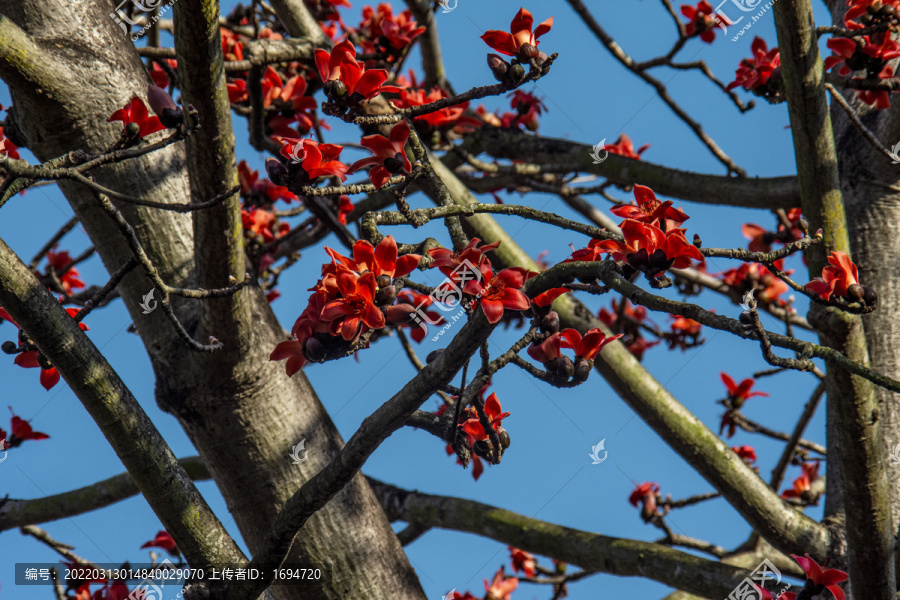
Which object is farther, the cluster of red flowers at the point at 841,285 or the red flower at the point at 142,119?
the cluster of red flowers at the point at 841,285

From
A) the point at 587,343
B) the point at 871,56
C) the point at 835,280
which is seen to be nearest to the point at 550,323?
the point at 587,343

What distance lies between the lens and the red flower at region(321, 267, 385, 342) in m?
1.30

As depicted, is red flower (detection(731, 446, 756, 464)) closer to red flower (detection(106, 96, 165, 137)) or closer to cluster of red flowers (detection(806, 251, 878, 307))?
cluster of red flowers (detection(806, 251, 878, 307))

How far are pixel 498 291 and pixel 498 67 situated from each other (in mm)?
540

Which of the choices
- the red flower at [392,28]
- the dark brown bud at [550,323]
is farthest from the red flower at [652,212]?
the red flower at [392,28]

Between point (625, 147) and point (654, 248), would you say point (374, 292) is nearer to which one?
point (654, 248)

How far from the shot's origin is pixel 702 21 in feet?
12.6

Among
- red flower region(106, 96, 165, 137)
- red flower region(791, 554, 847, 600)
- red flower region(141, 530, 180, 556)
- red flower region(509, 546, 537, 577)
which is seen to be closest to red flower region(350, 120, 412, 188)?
red flower region(106, 96, 165, 137)

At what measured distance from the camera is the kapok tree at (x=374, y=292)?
4.45 ft

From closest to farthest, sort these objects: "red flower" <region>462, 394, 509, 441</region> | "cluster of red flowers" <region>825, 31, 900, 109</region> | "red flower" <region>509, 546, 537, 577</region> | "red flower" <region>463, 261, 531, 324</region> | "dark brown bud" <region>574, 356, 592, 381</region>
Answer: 1. "red flower" <region>463, 261, 531, 324</region>
2. "dark brown bud" <region>574, 356, 592, 381</region>
3. "red flower" <region>462, 394, 509, 441</region>
4. "cluster of red flowers" <region>825, 31, 900, 109</region>
5. "red flower" <region>509, 546, 537, 577</region>

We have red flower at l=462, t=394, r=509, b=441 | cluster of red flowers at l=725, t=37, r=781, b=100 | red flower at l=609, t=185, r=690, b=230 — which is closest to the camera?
red flower at l=609, t=185, r=690, b=230

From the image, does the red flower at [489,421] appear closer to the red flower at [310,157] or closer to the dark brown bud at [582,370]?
the dark brown bud at [582,370]

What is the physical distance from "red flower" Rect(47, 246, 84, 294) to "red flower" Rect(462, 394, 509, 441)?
2.87 meters

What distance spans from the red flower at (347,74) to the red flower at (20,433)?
93.1 inches
